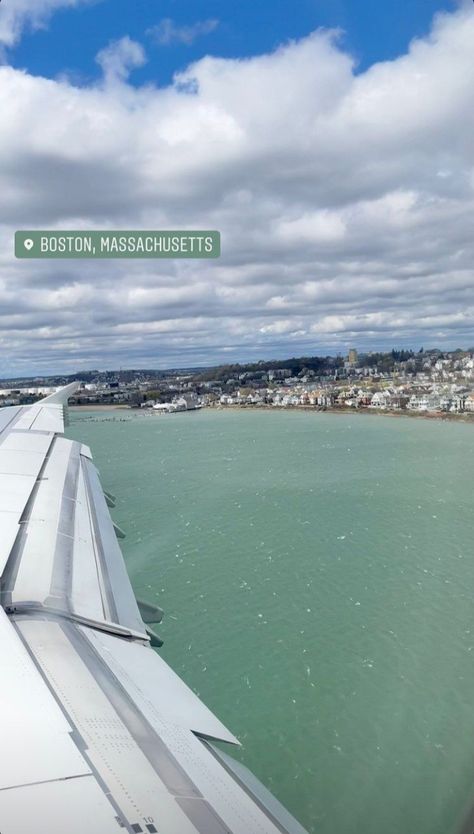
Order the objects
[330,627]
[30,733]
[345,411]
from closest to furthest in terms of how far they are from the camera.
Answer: [30,733]
[330,627]
[345,411]

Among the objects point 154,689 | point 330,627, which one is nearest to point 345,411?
point 330,627

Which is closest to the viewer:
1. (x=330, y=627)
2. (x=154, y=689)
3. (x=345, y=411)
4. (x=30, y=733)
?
(x=30, y=733)

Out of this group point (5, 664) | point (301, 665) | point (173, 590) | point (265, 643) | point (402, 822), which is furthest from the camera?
point (173, 590)

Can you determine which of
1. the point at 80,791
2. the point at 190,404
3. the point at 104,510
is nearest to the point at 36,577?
the point at 80,791

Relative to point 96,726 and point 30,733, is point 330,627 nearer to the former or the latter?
point 96,726

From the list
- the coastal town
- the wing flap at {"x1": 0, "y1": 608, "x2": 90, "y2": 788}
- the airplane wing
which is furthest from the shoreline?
the wing flap at {"x1": 0, "y1": 608, "x2": 90, "y2": 788}

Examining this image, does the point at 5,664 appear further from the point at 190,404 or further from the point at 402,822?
the point at 190,404

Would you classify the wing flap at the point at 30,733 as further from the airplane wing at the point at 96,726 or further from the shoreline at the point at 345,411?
the shoreline at the point at 345,411
